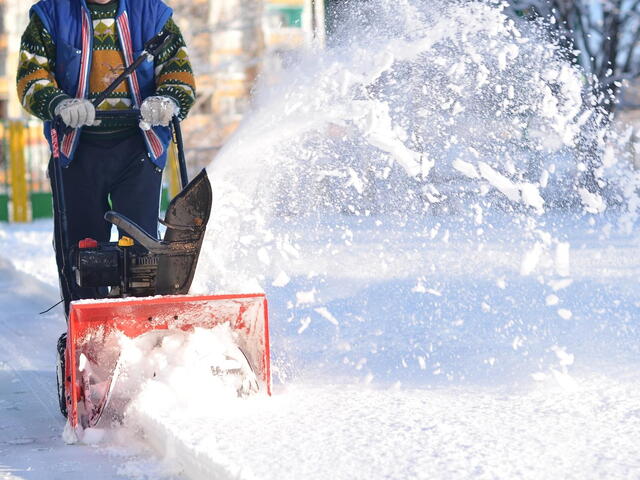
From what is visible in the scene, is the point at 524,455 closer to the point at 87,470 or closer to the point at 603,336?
the point at 87,470

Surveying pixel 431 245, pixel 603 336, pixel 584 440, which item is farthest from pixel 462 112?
pixel 584 440

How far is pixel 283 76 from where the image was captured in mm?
5836

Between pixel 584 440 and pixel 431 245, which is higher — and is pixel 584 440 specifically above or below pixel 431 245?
above

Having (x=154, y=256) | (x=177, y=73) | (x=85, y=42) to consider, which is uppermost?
(x=85, y=42)

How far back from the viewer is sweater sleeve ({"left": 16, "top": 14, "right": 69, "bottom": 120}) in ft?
12.3

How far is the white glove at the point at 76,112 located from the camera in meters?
3.59

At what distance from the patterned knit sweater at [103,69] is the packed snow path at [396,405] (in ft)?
3.83

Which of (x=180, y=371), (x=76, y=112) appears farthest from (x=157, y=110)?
(x=180, y=371)

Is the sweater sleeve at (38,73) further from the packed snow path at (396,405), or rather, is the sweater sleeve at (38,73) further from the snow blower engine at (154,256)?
the packed snow path at (396,405)

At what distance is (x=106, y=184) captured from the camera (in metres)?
4.05

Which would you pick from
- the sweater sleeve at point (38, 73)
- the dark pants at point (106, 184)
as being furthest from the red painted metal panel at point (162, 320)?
the sweater sleeve at point (38, 73)

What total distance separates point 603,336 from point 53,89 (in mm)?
2555

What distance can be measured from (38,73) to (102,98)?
307 mm

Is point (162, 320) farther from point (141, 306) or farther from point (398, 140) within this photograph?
point (398, 140)
